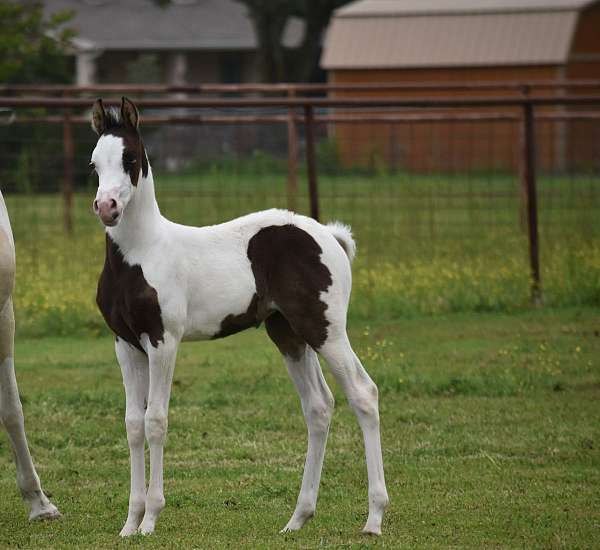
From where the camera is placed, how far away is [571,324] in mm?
11117

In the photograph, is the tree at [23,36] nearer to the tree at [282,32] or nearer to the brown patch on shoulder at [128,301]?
the tree at [282,32]

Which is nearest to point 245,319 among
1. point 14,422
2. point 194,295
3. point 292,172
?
point 194,295

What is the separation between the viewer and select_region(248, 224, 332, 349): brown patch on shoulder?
5.82m

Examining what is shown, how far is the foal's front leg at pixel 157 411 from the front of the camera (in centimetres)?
568

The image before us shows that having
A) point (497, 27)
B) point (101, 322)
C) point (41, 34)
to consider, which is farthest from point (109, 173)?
point (497, 27)

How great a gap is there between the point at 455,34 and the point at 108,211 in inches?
1019

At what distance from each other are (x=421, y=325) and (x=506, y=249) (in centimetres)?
204

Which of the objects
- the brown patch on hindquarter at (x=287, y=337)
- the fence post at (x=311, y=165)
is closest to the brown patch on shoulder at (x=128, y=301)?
the brown patch on hindquarter at (x=287, y=337)

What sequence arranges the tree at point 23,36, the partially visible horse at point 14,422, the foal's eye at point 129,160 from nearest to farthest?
the foal's eye at point 129,160
the partially visible horse at point 14,422
the tree at point 23,36

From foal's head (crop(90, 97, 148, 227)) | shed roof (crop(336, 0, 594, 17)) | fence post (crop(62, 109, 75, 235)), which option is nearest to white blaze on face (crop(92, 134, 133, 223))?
foal's head (crop(90, 97, 148, 227))

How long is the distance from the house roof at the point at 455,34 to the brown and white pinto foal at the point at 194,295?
78.6 feet

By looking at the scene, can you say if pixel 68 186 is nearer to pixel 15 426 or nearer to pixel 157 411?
pixel 15 426

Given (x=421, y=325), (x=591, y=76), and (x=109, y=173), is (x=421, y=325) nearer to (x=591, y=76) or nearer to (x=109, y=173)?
(x=109, y=173)

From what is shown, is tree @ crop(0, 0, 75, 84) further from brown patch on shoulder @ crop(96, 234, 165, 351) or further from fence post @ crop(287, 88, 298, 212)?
brown patch on shoulder @ crop(96, 234, 165, 351)
